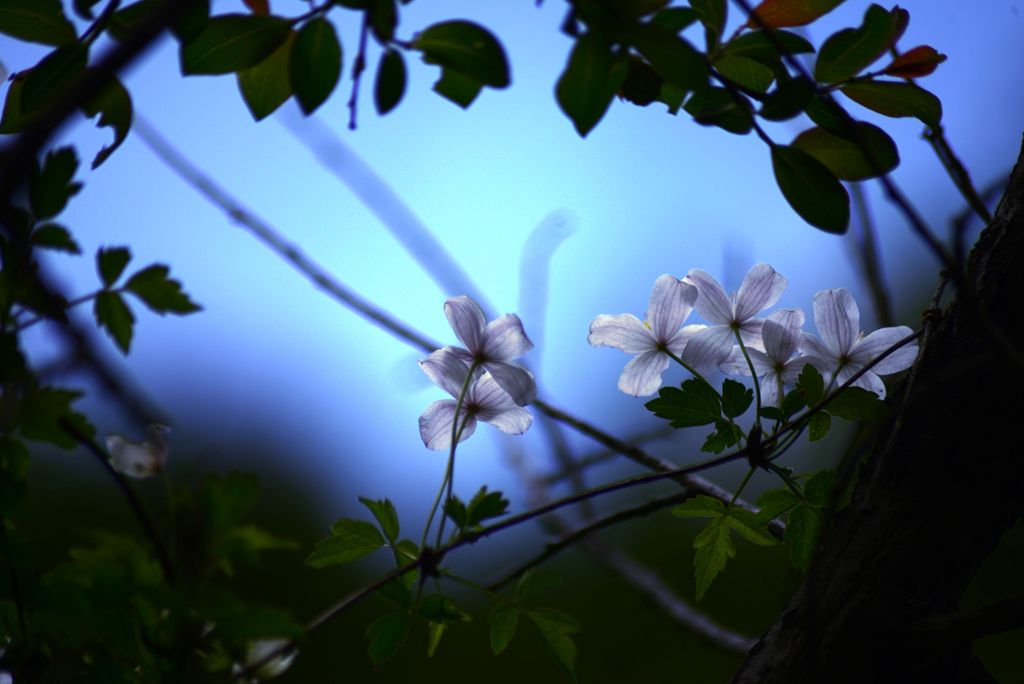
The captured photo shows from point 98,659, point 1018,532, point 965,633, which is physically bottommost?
point 1018,532

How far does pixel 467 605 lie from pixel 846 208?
2733 millimetres

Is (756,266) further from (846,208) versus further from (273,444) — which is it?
(273,444)

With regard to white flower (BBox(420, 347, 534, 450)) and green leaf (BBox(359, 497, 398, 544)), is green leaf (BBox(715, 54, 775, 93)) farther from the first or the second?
green leaf (BBox(359, 497, 398, 544))

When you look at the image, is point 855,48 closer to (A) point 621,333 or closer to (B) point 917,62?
(B) point 917,62

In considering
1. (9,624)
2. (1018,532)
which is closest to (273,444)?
(1018,532)

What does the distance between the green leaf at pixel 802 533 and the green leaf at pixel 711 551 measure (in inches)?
2.2

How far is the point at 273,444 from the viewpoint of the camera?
14.3 feet

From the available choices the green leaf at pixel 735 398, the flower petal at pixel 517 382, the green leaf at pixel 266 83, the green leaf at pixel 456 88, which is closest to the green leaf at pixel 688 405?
the green leaf at pixel 735 398

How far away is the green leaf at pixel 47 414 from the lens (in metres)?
0.55

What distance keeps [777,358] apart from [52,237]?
25.8 inches

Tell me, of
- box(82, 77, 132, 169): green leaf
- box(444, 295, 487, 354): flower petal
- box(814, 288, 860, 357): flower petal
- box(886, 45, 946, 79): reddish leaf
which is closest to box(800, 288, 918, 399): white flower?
box(814, 288, 860, 357): flower petal

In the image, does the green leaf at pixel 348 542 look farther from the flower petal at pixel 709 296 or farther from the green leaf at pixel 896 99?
the green leaf at pixel 896 99

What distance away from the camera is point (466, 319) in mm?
820

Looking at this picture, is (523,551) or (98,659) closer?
(98,659)
